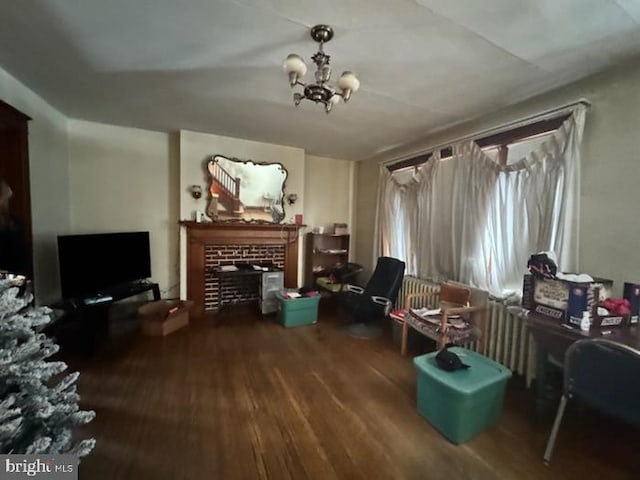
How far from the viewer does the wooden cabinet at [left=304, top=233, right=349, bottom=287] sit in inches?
173

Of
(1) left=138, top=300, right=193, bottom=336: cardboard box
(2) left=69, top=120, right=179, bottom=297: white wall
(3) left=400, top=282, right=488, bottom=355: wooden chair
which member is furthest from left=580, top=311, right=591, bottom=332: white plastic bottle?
(2) left=69, top=120, right=179, bottom=297: white wall

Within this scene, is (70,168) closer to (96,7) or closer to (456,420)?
(96,7)

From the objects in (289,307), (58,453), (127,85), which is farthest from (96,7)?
(289,307)

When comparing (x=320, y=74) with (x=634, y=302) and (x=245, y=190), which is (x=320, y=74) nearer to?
(x=634, y=302)

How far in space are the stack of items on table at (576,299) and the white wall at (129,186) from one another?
13.2ft

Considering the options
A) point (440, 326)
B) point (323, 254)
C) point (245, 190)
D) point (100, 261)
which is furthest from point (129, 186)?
point (440, 326)

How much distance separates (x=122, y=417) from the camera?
176 centimetres

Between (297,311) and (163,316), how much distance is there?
1537 mm

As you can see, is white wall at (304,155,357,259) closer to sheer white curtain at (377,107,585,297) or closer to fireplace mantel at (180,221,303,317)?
fireplace mantel at (180,221,303,317)

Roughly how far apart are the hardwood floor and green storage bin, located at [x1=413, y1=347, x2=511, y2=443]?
65mm

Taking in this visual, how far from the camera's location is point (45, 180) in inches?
108

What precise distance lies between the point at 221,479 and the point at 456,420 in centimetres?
134

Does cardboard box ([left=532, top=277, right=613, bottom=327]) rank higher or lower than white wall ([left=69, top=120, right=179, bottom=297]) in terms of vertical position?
lower

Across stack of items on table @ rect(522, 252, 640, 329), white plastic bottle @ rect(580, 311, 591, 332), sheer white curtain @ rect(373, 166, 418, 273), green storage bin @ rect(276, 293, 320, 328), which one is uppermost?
sheer white curtain @ rect(373, 166, 418, 273)
